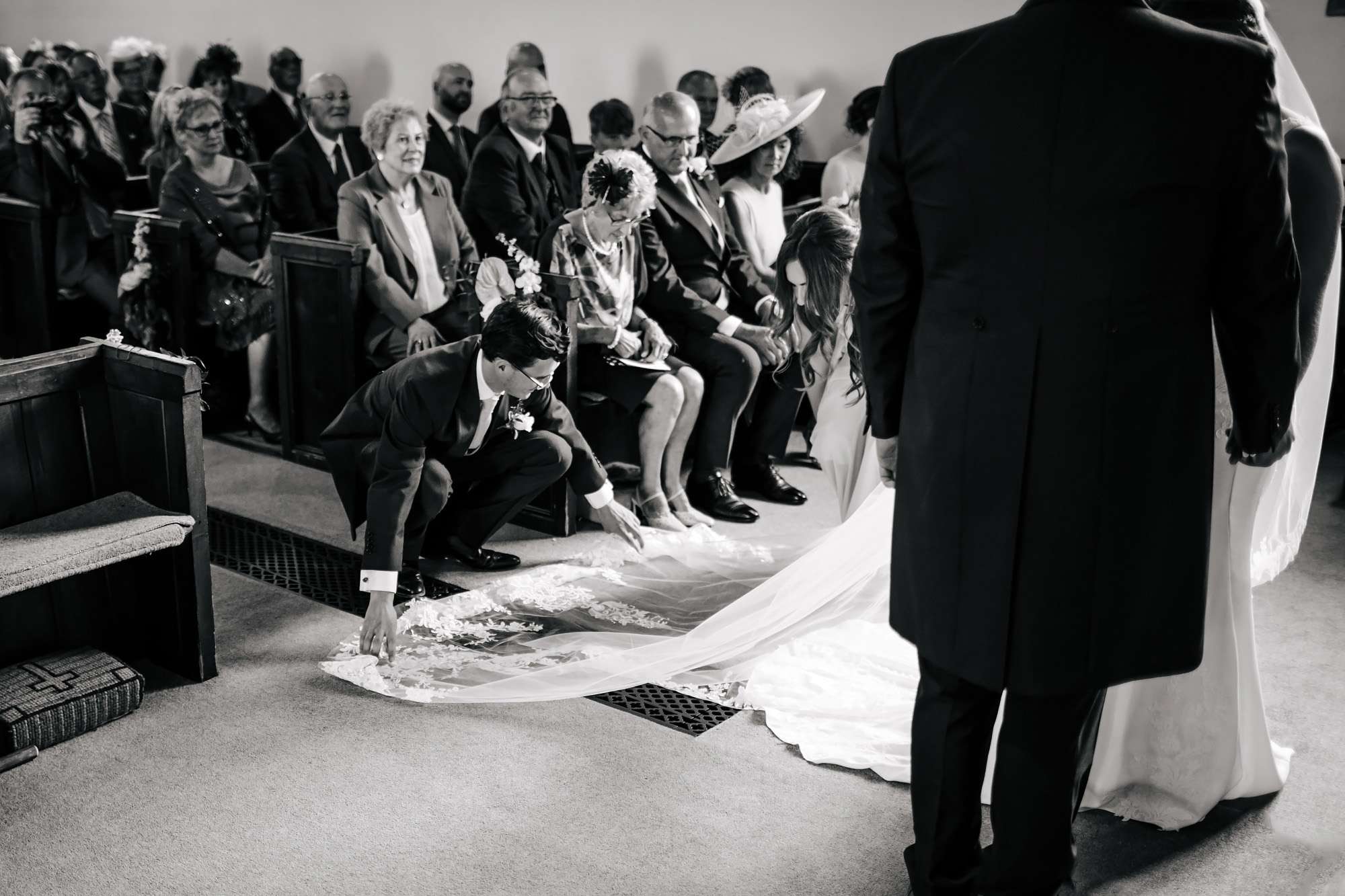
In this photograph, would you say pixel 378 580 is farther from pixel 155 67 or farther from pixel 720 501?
pixel 155 67

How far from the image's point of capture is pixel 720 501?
437cm

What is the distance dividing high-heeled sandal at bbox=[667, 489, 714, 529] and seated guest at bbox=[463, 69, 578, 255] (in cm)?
134

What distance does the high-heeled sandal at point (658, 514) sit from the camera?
417cm

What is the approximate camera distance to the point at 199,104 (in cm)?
506

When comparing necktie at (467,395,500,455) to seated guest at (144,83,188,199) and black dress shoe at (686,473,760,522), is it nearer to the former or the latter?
black dress shoe at (686,473,760,522)

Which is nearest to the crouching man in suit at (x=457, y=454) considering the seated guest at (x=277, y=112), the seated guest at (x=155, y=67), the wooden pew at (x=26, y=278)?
the wooden pew at (x=26, y=278)

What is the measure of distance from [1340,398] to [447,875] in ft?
15.4

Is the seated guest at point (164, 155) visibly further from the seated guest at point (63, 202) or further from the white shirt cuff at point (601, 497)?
the white shirt cuff at point (601, 497)

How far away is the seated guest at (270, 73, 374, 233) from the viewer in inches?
223

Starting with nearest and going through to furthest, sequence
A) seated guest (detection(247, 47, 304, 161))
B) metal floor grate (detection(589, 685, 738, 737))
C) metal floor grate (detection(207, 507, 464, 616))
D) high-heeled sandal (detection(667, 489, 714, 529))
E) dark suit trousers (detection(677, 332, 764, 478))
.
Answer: metal floor grate (detection(589, 685, 738, 737))
metal floor grate (detection(207, 507, 464, 616))
high-heeled sandal (detection(667, 489, 714, 529))
dark suit trousers (detection(677, 332, 764, 478))
seated guest (detection(247, 47, 304, 161))

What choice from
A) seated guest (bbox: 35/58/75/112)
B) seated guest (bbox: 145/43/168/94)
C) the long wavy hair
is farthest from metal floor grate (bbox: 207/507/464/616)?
seated guest (bbox: 145/43/168/94)

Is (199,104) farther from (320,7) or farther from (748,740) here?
(320,7)

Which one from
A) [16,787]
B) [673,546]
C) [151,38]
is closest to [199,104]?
[673,546]

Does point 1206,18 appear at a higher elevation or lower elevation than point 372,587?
higher
